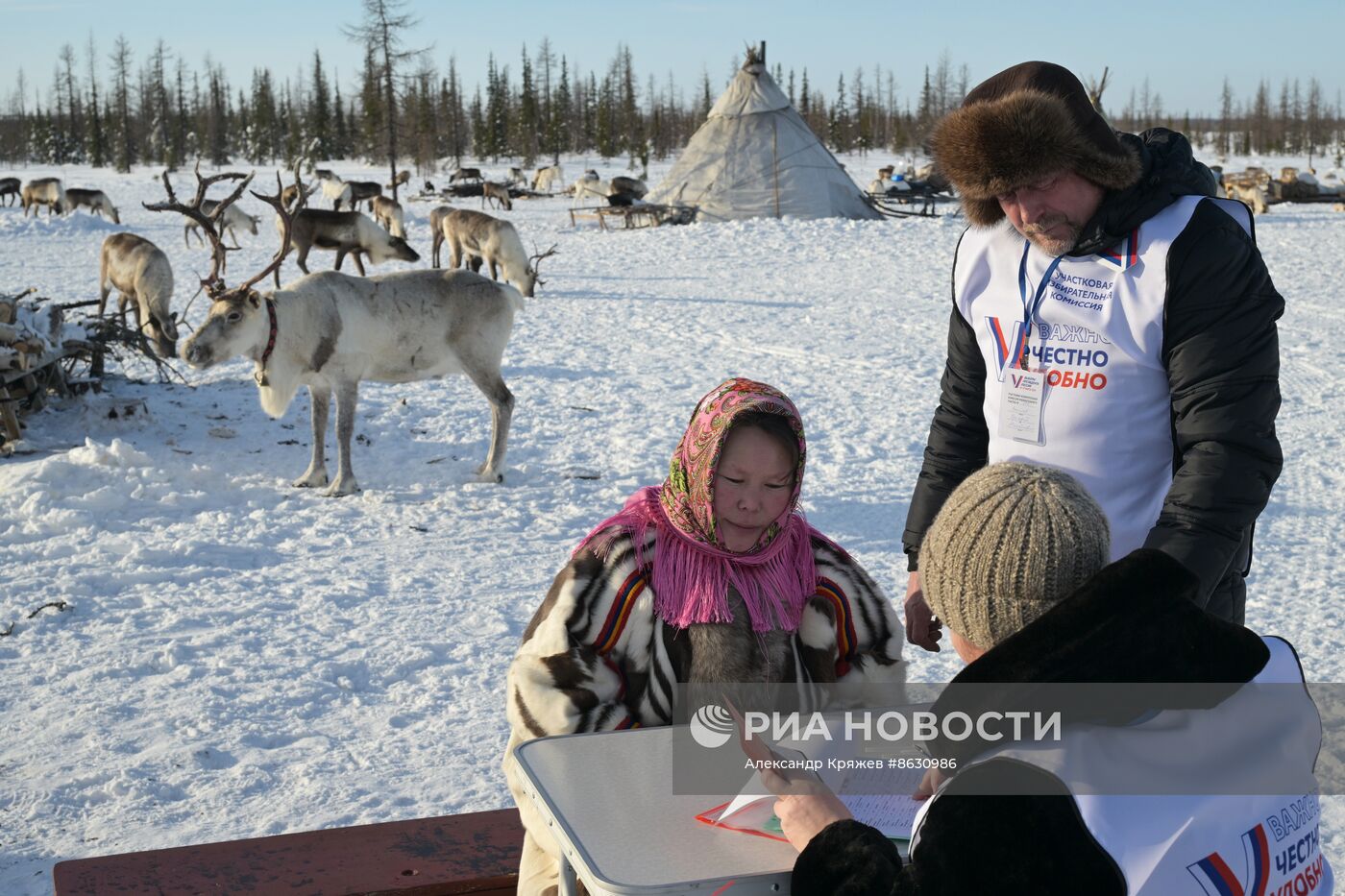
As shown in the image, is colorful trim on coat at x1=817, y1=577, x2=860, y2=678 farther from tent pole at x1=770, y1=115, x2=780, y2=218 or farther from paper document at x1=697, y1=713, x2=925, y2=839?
tent pole at x1=770, y1=115, x2=780, y2=218

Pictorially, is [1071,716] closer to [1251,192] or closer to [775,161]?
[775,161]

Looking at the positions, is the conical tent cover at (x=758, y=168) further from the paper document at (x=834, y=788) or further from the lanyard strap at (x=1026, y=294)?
the paper document at (x=834, y=788)

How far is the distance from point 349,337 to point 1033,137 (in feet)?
16.7

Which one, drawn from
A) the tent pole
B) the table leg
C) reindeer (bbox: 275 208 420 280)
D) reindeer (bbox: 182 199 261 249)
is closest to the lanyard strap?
the table leg

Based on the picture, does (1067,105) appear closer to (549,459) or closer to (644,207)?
(549,459)

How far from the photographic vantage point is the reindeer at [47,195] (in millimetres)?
27625

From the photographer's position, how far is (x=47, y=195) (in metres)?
28.0

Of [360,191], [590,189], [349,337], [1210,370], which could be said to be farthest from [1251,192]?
[1210,370]

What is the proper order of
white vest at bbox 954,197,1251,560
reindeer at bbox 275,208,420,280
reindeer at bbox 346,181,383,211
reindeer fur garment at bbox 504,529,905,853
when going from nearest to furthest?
reindeer fur garment at bbox 504,529,905,853 < white vest at bbox 954,197,1251,560 < reindeer at bbox 275,208,420,280 < reindeer at bbox 346,181,383,211

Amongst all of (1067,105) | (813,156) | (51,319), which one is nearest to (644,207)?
(813,156)

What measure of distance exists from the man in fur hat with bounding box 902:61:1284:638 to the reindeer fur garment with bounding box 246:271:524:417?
4.78 meters

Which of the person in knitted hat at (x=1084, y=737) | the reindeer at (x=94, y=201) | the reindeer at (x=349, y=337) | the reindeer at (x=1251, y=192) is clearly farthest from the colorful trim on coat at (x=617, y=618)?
the reindeer at (x=94, y=201)

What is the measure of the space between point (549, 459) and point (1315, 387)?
5.40 meters

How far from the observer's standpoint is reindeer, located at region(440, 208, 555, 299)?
48.1ft
